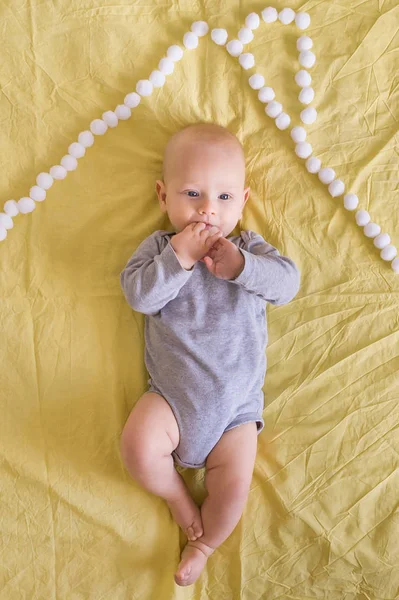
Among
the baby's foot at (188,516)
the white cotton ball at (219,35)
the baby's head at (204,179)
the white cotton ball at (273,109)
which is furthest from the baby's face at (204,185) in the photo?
the baby's foot at (188,516)

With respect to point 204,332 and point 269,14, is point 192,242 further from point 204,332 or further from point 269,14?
point 269,14

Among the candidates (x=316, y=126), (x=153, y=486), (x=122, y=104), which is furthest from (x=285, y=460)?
(x=122, y=104)

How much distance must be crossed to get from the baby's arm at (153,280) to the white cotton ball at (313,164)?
353mm

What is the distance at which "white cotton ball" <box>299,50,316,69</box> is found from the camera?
126 cm

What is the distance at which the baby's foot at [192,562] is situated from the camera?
1.15m

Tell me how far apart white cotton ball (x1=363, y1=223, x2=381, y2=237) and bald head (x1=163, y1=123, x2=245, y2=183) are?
0.28 metres

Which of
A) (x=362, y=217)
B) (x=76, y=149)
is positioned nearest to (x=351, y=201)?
(x=362, y=217)

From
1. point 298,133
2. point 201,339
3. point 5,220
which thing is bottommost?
point 201,339

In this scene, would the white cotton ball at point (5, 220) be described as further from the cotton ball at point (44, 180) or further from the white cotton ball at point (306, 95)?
the white cotton ball at point (306, 95)

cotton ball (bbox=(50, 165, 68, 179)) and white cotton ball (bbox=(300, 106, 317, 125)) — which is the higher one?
white cotton ball (bbox=(300, 106, 317, 125))

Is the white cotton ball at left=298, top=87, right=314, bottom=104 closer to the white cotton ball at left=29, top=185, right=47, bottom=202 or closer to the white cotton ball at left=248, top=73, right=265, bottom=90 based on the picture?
the white cotton ball at left=248, top=73, right=265, bottom=90

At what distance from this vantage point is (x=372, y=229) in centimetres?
126

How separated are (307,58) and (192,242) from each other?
47cm

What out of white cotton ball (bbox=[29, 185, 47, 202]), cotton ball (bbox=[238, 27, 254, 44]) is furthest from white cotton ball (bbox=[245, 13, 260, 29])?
white cotton ball (bbox=[29, 185, 47, 202])
